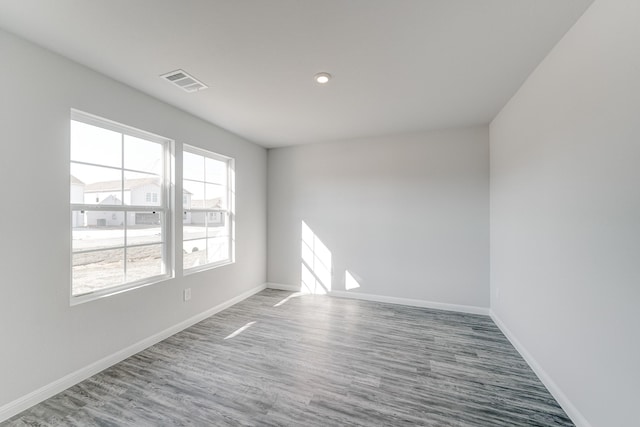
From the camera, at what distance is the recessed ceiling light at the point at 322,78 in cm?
226

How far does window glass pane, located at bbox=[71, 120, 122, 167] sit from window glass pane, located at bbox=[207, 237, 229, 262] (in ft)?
5.03

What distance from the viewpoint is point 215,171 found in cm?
378

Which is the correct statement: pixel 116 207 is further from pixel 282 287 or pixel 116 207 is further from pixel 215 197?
pixel 282 287

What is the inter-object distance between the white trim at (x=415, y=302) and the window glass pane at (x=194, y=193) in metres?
2.49

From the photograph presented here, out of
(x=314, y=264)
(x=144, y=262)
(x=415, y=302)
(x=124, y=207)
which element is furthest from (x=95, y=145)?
(x=415, y=302)

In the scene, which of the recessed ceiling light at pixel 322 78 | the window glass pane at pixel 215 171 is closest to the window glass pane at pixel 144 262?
the window glass pane at pixel 215 171

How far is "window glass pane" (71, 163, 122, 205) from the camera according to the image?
2.18m

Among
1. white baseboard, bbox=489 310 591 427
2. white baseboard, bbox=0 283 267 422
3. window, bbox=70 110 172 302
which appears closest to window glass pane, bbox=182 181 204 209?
window, bbox=70 110 172 302

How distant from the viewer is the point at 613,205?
140 centimetres

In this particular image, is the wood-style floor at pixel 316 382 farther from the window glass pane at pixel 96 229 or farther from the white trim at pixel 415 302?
the window glass pane at pixel 96 229

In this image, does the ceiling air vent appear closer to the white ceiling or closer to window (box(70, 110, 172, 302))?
the white ceiling

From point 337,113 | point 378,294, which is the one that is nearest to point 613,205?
point 337,113

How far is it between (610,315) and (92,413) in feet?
10.8

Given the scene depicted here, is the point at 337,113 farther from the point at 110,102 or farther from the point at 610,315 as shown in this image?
the point at 610,315
